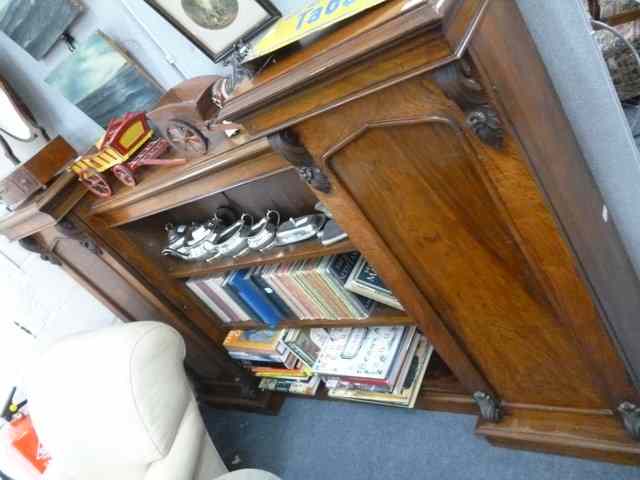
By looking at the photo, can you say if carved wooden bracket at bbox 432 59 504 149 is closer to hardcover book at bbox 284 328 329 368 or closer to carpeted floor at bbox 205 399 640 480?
carpeted floor at bbox 205 399 640 480

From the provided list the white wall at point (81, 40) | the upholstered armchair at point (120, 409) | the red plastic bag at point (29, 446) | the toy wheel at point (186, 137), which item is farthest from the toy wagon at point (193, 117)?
the red plastic bag at point (29, 446)

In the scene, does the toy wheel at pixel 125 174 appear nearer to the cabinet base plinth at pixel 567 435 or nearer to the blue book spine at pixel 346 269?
the blue book spine at pixel 346 269

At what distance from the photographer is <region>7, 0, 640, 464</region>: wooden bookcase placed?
774 mm

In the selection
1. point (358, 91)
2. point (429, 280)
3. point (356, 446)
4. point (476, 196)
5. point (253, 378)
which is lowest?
point (356, 446)

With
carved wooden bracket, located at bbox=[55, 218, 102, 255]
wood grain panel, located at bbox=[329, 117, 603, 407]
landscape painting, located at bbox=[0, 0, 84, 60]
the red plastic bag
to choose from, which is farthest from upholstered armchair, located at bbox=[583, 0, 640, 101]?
the red plastic bag

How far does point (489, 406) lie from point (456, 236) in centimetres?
61

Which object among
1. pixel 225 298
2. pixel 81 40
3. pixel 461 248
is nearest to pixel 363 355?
pixel 225 298

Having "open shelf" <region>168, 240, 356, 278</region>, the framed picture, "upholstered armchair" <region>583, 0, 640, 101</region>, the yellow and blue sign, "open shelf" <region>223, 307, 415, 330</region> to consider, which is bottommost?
"open shelf" <region>223, 307, 415, 330</region>

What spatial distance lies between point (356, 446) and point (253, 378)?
1.89ft

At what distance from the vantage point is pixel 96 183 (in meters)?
1.61

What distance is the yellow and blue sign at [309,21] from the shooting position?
0.76m

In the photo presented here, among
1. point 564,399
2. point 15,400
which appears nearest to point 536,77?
point 564,399

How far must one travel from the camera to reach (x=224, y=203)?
68.2 inches

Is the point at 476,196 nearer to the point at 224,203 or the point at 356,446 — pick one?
the point at 224,203
